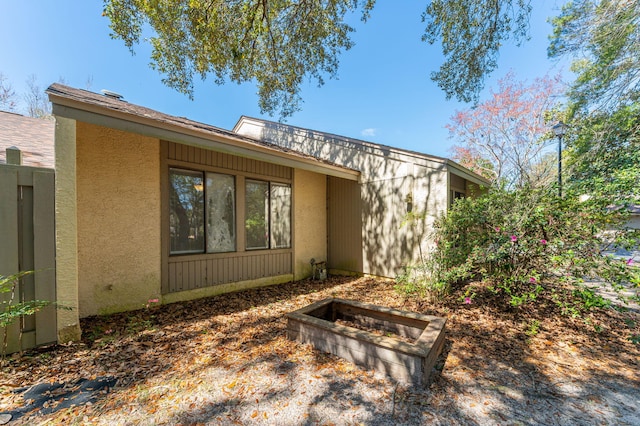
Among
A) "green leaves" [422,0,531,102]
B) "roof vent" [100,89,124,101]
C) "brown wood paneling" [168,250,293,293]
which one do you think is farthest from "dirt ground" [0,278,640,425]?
"roof vent" [100,89,124,101]

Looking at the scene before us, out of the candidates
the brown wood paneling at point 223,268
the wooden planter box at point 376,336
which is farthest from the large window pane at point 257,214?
the wooden planter box at point 376,336

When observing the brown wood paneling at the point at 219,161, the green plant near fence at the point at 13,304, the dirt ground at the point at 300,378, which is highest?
the brown wood paneling at the point at 219,161

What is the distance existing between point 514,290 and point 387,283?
8.95 ft

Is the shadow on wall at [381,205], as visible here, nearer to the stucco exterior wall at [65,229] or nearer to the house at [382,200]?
the house at [382,200]

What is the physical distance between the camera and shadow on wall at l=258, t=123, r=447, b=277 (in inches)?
256

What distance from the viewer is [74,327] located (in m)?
3.29

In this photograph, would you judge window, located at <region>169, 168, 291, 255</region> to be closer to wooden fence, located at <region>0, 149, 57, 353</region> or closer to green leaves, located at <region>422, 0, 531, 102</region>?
wooden fence, located at <region>0, 149, 57, 353</region>

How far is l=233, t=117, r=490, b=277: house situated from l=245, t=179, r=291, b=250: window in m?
1.70

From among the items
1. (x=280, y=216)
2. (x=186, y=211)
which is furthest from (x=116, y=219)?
(x=280, y=216)

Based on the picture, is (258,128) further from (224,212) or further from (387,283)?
(387,283)

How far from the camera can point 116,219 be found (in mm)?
4344

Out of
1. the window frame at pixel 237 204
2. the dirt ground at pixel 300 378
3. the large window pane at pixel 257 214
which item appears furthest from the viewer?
the large window pane at pixel 257 214

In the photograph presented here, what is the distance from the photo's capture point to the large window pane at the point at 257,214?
20.3 ft

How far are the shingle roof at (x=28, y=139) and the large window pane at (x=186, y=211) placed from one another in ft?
5.56
